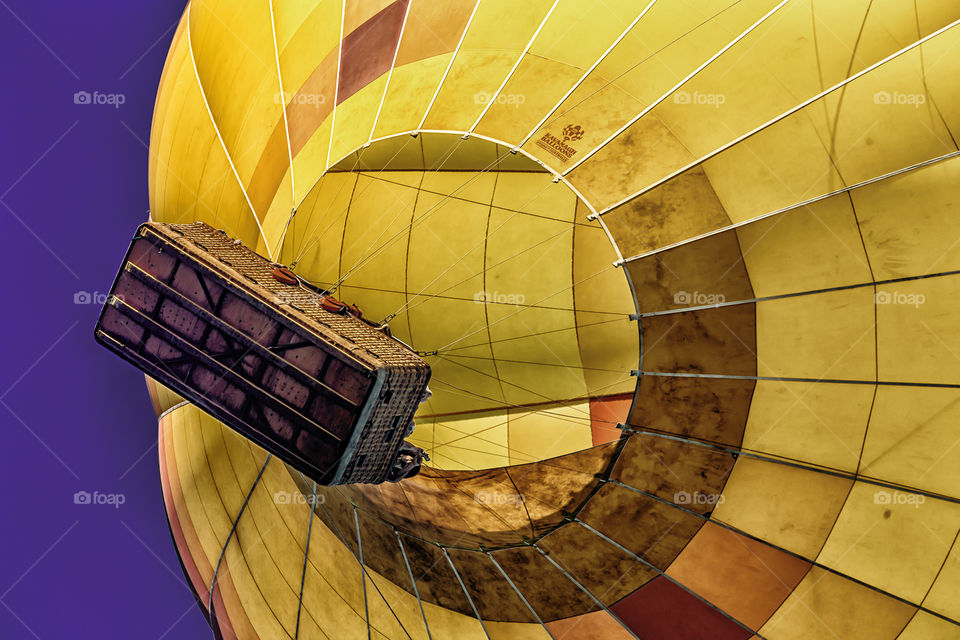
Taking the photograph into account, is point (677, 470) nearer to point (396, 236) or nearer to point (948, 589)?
point (948, 589)

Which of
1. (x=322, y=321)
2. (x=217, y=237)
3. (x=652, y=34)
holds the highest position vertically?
(x=652, y=34)

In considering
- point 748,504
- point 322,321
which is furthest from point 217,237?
point 748,504

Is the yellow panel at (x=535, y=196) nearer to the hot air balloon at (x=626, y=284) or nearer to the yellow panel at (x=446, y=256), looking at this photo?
the hot air balloon at (x=626, y=284)

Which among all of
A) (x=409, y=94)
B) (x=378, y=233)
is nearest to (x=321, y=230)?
Result: (x=378, y=233)

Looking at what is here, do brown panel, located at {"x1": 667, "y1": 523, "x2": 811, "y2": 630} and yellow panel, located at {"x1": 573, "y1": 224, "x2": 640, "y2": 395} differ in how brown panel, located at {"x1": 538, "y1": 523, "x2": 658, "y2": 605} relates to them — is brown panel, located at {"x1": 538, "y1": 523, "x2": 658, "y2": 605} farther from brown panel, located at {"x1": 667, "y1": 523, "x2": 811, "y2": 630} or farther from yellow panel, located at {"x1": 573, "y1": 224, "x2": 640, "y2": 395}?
yellow panel, located at {"x1": 573, "y1": 224, "x2": 640, "y2": 395}

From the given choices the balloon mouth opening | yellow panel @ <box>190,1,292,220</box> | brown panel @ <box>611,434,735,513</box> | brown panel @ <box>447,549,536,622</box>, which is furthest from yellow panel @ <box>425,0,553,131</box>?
brown panel @ <box>447,549,536,622</box>

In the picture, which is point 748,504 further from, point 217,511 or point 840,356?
point 217,511
